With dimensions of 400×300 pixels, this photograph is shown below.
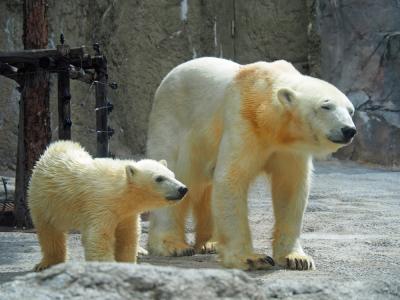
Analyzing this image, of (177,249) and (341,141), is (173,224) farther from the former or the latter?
(341,141)

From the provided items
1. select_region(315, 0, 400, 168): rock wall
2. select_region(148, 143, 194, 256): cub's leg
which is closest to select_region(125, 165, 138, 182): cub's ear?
select_region(148, 143, 194, 256): cub's leg

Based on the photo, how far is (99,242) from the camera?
13.7 ft

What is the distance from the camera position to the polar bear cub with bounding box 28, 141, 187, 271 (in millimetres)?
4219

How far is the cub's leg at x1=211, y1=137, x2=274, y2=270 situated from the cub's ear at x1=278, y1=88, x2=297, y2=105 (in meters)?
0.38

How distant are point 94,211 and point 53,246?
0.50 metres

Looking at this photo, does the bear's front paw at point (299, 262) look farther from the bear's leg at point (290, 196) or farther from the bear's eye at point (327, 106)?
the bear's eye at point (327, 106)

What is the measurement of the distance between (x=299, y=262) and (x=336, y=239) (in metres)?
1.38

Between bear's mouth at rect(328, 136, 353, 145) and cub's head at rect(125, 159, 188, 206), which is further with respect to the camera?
Answer: bear's mouth at rect(328, 136, 353, 145)

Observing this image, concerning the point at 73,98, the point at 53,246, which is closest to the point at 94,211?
the point at 53,246

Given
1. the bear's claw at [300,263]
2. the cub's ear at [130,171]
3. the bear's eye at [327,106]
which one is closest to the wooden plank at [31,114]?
the bear's claw at [300,263]

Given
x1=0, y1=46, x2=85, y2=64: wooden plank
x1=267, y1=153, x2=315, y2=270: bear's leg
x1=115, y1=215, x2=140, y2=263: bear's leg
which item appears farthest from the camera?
x1=0, y1=46, x2=85, y2=64: wooden plank

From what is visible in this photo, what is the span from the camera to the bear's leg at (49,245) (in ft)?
14.9

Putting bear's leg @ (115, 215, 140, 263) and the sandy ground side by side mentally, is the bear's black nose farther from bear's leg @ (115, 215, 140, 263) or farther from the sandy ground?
bear's leg @ (115, 215, 140, 263)

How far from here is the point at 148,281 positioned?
2992mm
